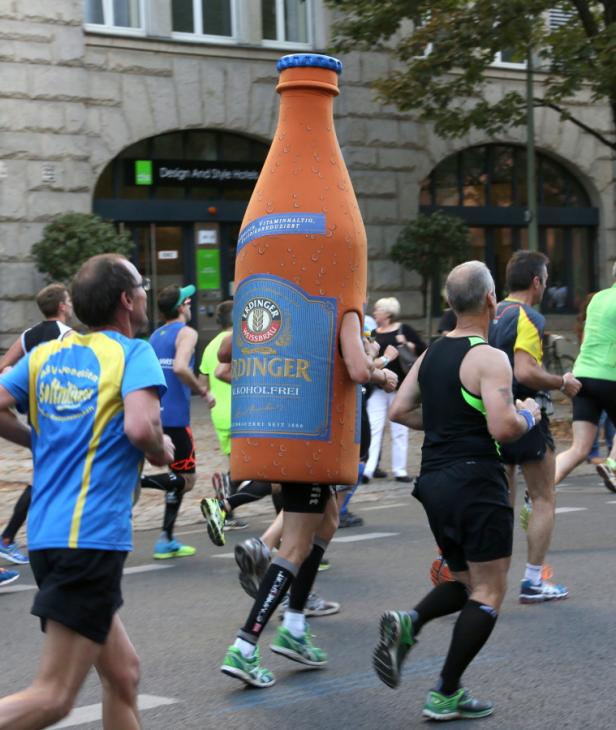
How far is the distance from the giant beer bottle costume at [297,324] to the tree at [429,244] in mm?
16719

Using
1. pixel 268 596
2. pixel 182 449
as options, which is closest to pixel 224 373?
pixel 182 449

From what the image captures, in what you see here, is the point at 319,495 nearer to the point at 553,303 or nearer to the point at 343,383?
the point at 343,383

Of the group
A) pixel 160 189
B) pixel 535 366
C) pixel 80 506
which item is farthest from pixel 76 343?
pixel 160 189

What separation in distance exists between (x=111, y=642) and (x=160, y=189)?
1839 centimetres

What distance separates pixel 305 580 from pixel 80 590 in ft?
7.46

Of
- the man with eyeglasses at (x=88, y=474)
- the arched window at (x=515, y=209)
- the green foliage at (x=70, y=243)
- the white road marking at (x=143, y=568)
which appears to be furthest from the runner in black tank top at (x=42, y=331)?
the arched window at (x=515, y=209)

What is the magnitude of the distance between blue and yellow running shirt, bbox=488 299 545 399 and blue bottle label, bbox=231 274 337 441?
6.14ft

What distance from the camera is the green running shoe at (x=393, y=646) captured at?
5.08 m

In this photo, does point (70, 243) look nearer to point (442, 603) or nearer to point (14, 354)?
point (14, 354)

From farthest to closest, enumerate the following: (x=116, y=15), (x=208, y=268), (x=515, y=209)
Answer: (x=515, y=209) < (x=208, y=268) < (x=116, y=15)

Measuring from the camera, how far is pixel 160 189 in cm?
2188

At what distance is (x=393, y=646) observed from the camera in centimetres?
508

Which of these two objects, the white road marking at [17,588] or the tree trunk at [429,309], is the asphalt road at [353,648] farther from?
the tree trunk at [429,309]

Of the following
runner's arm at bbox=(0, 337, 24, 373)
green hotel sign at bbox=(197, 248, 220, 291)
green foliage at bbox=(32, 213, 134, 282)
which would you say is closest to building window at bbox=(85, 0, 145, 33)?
green foliage at bbox=(32, 213, 134, 282)
